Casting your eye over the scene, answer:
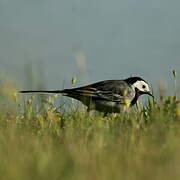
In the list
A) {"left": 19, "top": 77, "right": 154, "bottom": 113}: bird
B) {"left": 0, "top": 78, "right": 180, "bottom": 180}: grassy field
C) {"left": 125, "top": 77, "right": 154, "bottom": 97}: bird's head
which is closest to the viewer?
{"left": 0, "top": 78, "right": 180, "bottom": 180}: grassy field

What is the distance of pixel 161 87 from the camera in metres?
5.92

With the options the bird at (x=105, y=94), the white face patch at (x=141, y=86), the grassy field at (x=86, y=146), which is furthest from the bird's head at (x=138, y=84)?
the grassy field at (x=86, y=146)

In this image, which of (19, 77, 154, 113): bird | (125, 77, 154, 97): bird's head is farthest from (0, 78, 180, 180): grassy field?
(125, 77, 154, 97): bird's head

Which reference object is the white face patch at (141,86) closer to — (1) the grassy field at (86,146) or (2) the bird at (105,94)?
(2) the bird at (105,94)

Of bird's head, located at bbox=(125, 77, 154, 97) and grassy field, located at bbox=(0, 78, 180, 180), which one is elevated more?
bird's head, located at bbox=(125, 77, 154, 97)

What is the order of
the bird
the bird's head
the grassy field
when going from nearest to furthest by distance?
1. the grassy field
2. the bird
3. the bird's head

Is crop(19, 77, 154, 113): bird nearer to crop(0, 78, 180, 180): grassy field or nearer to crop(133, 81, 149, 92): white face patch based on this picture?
crop(133, 81, 149, 92): white face patch

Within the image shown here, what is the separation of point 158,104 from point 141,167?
10.3 feet

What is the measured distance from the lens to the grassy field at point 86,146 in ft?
11.6

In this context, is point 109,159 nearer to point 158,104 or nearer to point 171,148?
point 171,148

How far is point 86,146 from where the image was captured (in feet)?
15.3

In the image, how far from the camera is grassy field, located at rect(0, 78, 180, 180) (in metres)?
3.54

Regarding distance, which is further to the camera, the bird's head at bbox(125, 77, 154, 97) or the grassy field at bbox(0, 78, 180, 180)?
the bird's head at bbox(125, 77, 154, 97)

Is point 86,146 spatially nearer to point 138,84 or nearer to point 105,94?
point 105,94
